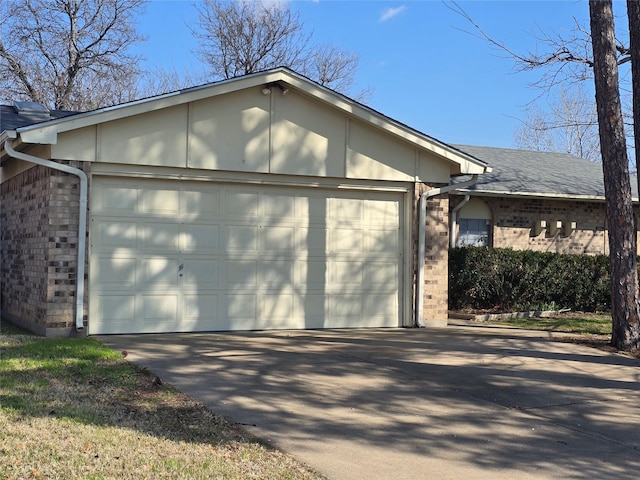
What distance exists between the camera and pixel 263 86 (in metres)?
11.7

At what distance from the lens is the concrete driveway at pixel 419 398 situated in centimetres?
557

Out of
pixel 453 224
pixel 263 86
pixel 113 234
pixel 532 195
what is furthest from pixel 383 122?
pixel 532 195

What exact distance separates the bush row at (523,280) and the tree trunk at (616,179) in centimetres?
508

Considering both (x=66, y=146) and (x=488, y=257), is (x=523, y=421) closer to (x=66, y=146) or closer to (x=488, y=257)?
(x=66, y=146)

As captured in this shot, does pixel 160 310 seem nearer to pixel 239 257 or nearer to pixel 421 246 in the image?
pixel 239 257

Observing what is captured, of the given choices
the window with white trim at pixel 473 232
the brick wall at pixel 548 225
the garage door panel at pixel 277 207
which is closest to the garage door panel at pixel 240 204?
the garage door panel at pixel 277 207

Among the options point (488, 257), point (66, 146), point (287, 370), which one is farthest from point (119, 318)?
point (488, 257)

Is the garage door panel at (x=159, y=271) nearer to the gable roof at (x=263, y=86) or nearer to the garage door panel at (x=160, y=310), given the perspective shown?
the garage door panel at (x=160, y=310)

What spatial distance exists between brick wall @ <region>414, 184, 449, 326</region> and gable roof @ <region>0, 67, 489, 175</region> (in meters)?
0.79

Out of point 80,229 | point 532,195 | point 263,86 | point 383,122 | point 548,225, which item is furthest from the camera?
point 548,225

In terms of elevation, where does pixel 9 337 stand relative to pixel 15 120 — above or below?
below

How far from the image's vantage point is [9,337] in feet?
33.4

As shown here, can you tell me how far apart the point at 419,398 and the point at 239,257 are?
16.9 ft

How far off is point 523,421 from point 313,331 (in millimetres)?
5739
